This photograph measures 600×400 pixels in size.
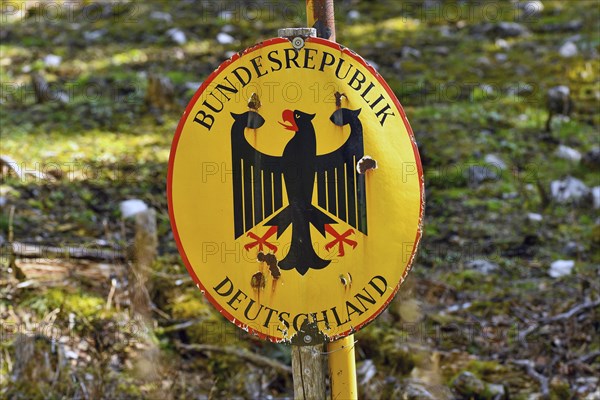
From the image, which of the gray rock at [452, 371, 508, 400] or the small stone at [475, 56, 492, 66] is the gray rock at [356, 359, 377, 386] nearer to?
the gray rock at [452, 371, 508, 400]

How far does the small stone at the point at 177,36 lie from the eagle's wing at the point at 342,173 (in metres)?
4.77

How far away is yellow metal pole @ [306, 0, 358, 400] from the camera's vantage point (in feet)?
6.99

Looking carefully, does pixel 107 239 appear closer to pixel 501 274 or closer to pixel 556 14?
pixel 501 274

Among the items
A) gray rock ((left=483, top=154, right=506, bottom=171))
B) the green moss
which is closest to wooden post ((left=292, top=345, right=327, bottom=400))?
the green moss

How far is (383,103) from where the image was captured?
2.10 meters

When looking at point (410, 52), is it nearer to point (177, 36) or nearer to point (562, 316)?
point (177, 36)

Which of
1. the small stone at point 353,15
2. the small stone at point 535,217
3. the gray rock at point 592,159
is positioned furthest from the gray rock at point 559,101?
the small stone at point 353,15

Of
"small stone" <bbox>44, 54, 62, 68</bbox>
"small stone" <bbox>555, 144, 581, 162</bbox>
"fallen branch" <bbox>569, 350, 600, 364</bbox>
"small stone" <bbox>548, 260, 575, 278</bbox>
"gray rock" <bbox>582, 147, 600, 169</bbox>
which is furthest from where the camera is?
"small stone" <bbox>44, 54, 62, 68</bbox>

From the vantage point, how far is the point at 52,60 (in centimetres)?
614

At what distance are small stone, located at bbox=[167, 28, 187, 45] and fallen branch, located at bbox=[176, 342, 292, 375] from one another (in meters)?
3.70

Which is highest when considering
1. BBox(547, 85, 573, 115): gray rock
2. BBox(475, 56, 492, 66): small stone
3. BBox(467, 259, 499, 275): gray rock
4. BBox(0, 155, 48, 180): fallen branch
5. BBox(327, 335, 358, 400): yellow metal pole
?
BBox(475, 56, 492, 66): small stone

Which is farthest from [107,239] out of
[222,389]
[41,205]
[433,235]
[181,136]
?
[181,136]

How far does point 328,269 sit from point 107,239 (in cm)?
216

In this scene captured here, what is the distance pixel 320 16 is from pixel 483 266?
225cm
